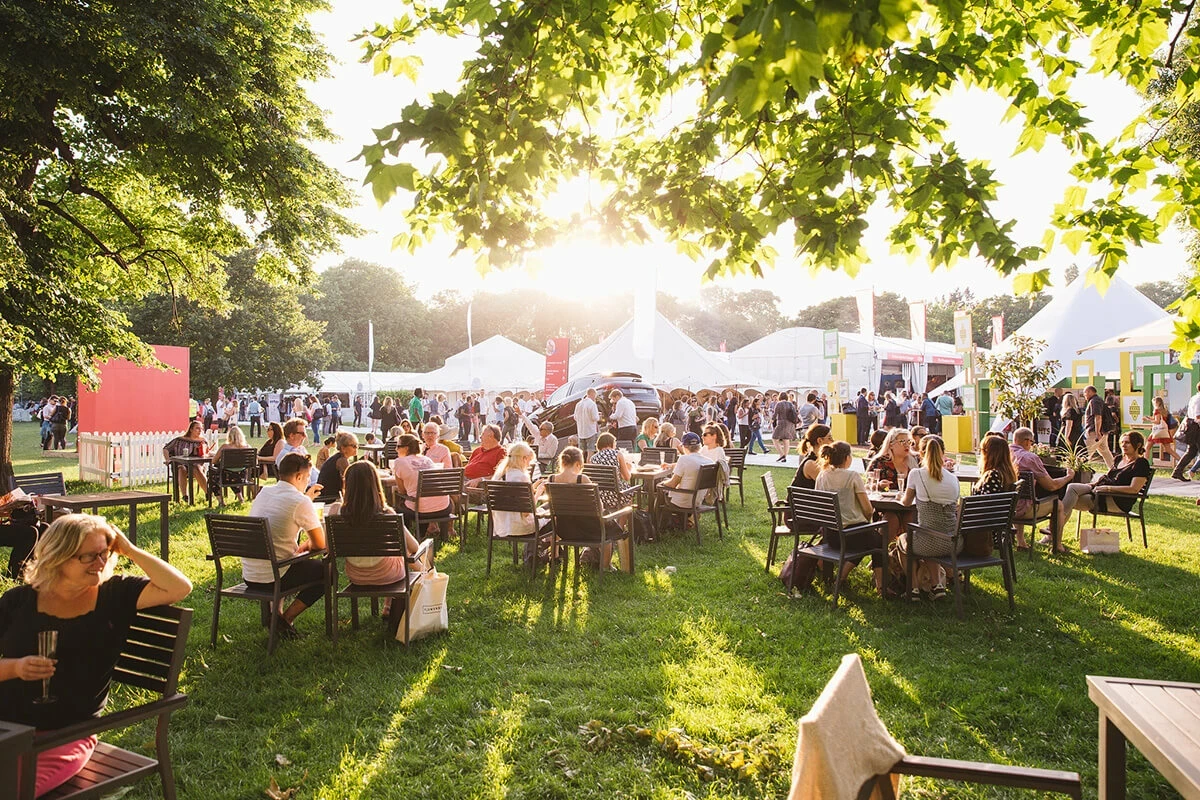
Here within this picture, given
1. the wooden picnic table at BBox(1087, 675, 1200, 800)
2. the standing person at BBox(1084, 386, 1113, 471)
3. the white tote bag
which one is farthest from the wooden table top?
the standing person at BBox(1084, 386, 1113, 471)

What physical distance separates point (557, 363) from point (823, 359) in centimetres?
1325

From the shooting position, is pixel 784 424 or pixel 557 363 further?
pixel 557 363

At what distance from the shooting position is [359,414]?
38781mm

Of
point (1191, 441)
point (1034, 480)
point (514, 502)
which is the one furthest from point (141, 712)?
point (1191, 441)

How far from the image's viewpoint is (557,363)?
24922 mm

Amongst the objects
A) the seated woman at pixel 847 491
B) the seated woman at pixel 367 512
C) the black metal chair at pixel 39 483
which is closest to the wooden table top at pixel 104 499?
the black metal chair at pixel 39 483

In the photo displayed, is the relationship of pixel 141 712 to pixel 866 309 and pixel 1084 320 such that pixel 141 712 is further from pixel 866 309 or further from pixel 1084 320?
pixel 866 309

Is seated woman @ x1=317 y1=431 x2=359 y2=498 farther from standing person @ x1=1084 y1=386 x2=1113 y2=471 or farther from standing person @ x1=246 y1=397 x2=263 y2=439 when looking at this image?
standing person @ x1=246 y1=397 x2=263 y2=439

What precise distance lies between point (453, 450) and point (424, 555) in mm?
5007

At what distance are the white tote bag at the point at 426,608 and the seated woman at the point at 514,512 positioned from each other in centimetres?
196

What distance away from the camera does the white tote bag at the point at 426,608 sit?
17.3ft

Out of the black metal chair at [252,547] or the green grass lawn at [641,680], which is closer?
the green grass lawn at [641,680]

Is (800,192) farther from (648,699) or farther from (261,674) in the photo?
(261,674)

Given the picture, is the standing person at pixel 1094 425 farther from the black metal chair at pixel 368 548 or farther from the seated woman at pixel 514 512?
the black metal chair at pixel 368 548
